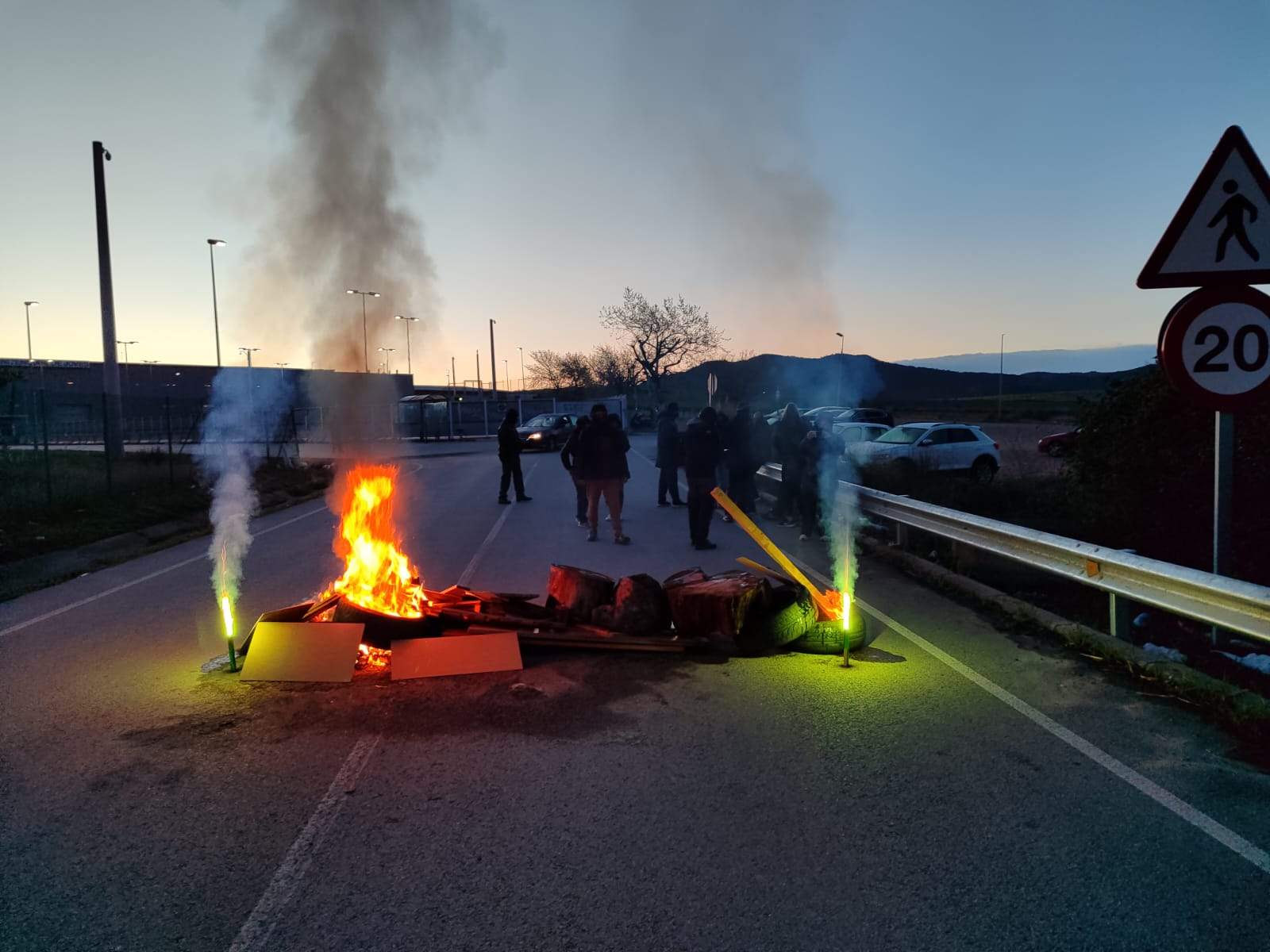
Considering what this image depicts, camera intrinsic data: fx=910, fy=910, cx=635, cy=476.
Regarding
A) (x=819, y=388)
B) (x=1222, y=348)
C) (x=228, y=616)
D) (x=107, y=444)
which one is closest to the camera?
(x=1222, y=348)

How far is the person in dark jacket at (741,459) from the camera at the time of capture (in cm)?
1374

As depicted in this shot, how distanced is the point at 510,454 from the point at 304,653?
11.2 meters

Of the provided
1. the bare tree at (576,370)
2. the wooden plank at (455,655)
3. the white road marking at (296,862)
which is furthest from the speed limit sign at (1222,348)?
the bare tree at (576,370)

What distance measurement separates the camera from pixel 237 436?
106 ft

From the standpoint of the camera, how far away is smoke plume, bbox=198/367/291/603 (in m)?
19.2

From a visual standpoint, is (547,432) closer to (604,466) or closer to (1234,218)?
(604,466)

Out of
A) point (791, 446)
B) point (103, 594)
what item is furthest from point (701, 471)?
point (103, 594)

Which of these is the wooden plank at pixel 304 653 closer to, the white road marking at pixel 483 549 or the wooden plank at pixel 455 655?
the wooden plank at pixel 455 655

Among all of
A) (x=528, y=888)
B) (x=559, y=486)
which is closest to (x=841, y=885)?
(x=528, y=888)

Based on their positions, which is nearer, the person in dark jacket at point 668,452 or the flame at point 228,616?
the flame at point 228,616

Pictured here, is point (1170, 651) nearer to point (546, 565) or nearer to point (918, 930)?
point (918, 930)

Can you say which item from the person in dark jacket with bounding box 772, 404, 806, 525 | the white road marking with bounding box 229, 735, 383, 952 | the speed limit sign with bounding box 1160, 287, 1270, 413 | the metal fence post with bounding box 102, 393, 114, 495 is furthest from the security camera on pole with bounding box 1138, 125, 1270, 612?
the metal fence post with bounding box 102, 393, 114, 495

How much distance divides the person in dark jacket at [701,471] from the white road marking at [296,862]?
7.30 metres

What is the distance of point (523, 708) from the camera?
5480 mm
